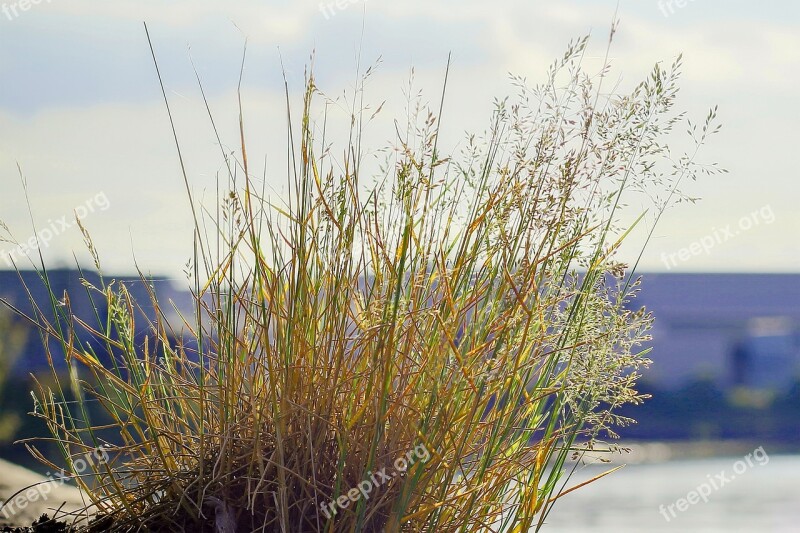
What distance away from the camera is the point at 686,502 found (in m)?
4.80

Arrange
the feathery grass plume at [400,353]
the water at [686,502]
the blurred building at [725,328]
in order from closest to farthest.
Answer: the feathery grass plume at [400,353] < the water at [686,502] < the blurred building at [725,328]

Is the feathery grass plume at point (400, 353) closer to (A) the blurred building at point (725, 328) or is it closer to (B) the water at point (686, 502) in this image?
(B) the water at point (686, 502)

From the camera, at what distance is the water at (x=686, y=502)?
4.32 meters

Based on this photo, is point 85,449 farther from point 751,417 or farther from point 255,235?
point 751,417

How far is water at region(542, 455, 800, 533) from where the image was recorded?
14.2 ft

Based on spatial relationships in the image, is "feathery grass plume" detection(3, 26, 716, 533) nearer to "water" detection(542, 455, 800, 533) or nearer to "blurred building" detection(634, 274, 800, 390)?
"water" detection(542, 455, 800, 533)

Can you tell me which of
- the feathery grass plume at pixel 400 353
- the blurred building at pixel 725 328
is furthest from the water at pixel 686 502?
the blurred building at pixel 725 328

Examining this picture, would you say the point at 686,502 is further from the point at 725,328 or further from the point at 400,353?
the point at 725,328

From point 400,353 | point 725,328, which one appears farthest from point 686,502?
point 725,328

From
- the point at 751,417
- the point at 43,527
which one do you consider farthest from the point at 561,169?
the point at 751,417

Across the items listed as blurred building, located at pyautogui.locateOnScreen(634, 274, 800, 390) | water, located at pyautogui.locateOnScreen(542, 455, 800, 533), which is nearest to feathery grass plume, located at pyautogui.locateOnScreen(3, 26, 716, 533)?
water, located at pyautogui.locateOnScreen(542, 455, 800, 533)

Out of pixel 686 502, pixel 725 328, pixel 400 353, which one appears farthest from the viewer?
pixel 725 328

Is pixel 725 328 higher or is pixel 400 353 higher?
Result: pixel 400 353

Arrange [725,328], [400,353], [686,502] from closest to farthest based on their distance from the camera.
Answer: [400,353] → [686,502] → [725,328]
